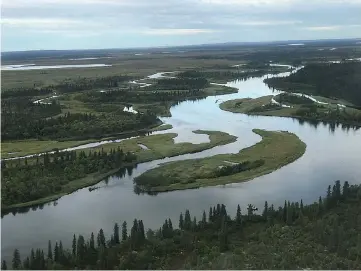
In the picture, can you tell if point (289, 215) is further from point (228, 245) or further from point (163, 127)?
point (163, 127)

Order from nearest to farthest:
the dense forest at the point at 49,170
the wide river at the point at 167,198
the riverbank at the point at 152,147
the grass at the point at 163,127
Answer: the wide river at the point at 167,198, the dense forest at the point at 49,170, the riverbank at the point at 152,147, the grass at the point at 163,127

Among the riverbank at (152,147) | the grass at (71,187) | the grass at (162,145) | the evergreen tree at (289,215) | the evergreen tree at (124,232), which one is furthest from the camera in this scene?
→ the grass at (162,145)

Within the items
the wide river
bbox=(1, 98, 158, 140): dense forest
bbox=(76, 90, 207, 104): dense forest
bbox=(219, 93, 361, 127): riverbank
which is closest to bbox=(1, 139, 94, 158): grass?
bbox=(1, 98, 158, 140): dense forest

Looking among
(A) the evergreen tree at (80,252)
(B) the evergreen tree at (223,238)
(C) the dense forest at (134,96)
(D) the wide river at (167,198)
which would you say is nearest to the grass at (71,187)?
(D) the wide river at (167,198)

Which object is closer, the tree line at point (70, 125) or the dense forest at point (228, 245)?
the dense forest at point (228, 245)

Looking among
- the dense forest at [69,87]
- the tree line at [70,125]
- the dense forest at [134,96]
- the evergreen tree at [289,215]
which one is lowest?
the evergreen tree at [289,215]

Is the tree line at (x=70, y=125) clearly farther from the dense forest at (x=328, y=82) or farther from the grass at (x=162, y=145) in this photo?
the dense forest at (x=328, y=82)

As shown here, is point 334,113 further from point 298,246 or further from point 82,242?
point 82,242

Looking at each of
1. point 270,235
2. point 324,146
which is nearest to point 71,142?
point 324,146
